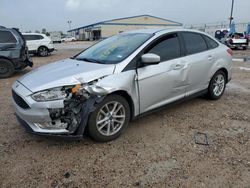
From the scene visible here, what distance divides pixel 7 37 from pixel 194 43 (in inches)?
276

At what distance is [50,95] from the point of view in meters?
2.93

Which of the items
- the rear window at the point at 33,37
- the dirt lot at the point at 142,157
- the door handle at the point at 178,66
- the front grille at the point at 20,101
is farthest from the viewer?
the rear window at the point at 33,37

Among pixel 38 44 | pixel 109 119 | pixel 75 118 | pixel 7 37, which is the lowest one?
pixel 109 119

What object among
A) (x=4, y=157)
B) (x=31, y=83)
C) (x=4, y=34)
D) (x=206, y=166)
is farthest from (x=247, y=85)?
(x=4, y=34)

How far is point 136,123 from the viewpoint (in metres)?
4.01

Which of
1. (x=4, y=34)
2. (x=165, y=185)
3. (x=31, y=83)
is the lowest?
(x=165, y=185)

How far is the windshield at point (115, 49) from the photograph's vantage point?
356 centimetres

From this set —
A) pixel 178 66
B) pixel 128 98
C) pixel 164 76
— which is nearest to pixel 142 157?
pixel 128 98

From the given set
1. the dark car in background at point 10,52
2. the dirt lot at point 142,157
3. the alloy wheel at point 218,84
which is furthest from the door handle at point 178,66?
the dark car in background at point 10,52

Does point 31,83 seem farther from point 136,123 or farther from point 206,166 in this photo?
point 206,166

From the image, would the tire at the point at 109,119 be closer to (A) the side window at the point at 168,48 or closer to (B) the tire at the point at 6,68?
(A) the side window at the point at 168,48

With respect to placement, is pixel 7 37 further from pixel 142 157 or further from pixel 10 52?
pixel 142 157

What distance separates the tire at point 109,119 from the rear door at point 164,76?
1.11 feet

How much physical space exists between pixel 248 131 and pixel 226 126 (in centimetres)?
33
